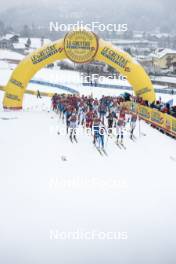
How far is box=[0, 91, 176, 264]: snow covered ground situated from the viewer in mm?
8509

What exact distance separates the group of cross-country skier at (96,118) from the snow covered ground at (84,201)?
1.91 ft

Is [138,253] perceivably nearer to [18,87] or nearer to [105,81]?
[18,87]

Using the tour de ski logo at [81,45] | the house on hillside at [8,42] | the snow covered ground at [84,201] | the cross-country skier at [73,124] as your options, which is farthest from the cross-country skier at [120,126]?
the house on hillside at [8,42]

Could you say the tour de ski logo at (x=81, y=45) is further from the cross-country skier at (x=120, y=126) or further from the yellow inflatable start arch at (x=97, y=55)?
the cross-country skier at (x=120, y=126)

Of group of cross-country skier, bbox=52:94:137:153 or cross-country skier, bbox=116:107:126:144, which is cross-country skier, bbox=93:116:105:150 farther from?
cross-country skier, bbox=116:107:126:144

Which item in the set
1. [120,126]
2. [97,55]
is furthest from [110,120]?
[97,55]

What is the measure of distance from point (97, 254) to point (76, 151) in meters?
7.52

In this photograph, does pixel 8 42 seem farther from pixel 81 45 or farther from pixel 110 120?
pixel 110 120

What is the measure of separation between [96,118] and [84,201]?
5280mm

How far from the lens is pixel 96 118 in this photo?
1544 centimetres

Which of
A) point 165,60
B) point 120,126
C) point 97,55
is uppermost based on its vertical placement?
point 165,60

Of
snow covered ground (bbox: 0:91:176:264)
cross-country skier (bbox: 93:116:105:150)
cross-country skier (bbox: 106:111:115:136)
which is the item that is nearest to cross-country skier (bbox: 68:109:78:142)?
snow covered ground (bbox: 0:91:176:264)

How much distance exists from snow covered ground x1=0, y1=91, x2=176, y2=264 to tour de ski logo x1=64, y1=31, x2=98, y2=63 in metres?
7.26

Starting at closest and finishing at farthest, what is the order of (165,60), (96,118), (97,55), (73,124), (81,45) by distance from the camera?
(96,118), (73,124), (81,45), (97,55), (165,60)
